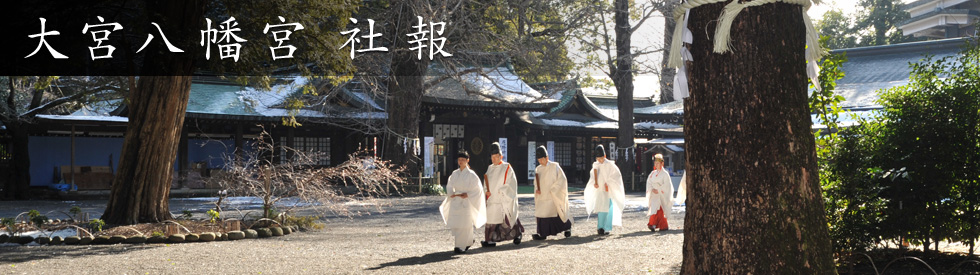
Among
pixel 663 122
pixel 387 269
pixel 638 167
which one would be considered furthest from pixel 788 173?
pixel 638 167

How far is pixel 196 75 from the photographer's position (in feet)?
76.4

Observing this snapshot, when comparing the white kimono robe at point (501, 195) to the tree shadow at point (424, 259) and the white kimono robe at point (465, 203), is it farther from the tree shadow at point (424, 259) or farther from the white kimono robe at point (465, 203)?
the tree shadow at point (424, 259)

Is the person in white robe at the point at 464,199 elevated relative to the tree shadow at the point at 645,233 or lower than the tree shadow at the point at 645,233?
elevated

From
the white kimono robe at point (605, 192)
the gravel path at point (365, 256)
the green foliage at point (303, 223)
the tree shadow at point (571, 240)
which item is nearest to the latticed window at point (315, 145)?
the green foliage at point (303, 223)

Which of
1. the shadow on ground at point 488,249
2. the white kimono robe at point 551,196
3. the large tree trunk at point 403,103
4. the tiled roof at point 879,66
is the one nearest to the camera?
the shadow on ground at point 488,249

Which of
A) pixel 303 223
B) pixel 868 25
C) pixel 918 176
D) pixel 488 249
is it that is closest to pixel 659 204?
pixel 488 249

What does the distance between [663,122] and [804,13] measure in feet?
85.3

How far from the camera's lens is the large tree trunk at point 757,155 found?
153 inches

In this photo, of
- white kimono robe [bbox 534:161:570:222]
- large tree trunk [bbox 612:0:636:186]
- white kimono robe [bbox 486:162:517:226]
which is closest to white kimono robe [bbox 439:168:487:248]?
white kimono robe [bbox 486:162:517:226]

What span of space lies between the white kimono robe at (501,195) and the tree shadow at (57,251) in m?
4.24

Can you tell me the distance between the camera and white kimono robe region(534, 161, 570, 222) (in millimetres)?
11102

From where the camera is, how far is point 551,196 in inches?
439

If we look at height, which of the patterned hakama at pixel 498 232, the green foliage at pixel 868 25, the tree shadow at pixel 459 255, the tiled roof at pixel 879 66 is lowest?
the tree shadow at pixel 459 255

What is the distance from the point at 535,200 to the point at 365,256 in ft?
9.76
